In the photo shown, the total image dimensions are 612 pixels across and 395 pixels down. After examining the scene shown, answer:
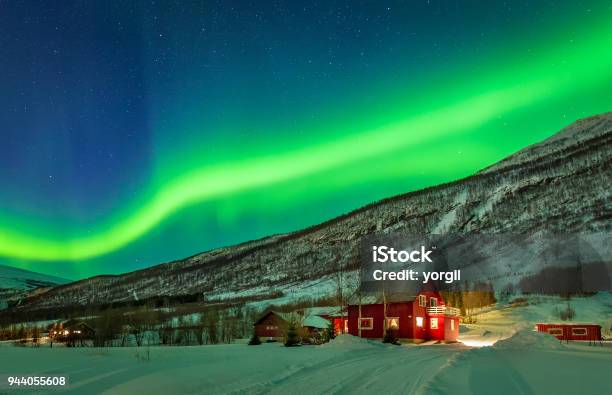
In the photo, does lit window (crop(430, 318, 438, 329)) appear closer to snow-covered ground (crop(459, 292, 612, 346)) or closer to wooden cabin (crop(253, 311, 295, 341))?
snow-covered ground (crop(459, 292, 612, 346))

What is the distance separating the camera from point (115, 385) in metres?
16.5

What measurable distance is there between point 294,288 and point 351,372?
539 ft

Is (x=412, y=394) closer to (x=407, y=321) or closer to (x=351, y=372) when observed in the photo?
(x=351, y=372)

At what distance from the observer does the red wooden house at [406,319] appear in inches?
2094

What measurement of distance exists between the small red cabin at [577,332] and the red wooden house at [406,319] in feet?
36.9

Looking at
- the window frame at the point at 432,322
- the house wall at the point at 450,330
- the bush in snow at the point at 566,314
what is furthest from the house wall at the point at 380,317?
the bush in snow at the point at 566,314

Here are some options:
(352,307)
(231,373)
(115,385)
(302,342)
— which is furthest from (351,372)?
(352,307)

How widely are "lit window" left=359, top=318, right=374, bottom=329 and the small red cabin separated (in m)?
20.4

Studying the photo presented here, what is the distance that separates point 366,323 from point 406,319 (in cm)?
482

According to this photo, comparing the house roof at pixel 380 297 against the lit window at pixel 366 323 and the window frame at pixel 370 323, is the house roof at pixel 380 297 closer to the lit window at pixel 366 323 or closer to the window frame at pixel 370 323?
the window frame at pixel 370 323

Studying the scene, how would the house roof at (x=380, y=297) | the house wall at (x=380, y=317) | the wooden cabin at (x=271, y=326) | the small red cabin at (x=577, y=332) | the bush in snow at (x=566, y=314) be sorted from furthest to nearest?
the bush in snow at (x=566, y=314), the wooden cabin at (x=271, y=326), the small red cabin at (x=577, y=332), the house roof at (x=380, y=297), the house wall at (x=380, y=317)

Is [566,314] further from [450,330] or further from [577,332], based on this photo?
[450,330]

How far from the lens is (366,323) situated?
55.8m

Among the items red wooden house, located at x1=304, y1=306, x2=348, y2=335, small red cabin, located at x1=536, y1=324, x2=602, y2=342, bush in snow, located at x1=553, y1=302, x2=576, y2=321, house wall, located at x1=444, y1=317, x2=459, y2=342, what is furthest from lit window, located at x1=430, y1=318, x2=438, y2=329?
bush in snow, located at x1=553, y1=302, x2=576, y2=321
